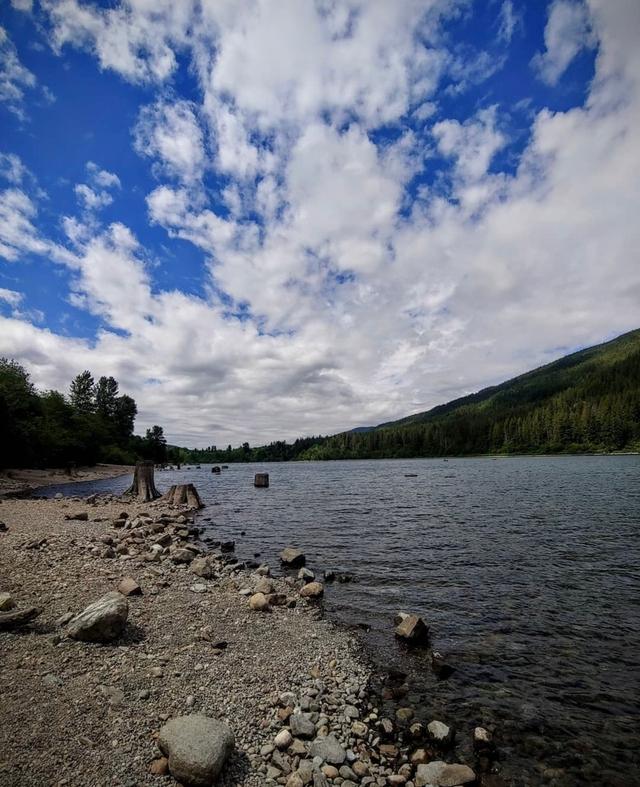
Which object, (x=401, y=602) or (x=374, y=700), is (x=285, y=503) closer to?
(x=401, y=602)

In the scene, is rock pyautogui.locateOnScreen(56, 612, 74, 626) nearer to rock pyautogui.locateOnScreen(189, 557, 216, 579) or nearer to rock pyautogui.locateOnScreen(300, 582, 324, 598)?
rock pyautogui.locateOnScreen(189, 557, 216, 579)

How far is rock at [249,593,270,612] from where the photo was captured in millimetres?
11875

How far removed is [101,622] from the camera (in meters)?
8.20

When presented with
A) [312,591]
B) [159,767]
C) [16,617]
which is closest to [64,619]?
[16,617]

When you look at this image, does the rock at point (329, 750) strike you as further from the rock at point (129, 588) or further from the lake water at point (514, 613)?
the rock at point (129, 588)

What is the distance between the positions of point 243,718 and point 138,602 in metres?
5.68

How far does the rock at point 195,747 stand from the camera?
5.02 m

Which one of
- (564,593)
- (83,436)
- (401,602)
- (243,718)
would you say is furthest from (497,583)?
(83,436)

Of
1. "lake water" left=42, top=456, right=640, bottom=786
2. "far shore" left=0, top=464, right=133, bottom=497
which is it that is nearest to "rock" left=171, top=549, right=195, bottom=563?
"lake water" left=42, top=456, right=640, bottom=786

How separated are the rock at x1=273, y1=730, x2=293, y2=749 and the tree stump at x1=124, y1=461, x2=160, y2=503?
3905 centimetres

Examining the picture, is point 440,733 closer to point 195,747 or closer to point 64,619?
point 195,747

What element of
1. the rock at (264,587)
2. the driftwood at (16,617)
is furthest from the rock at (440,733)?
the driftwood at (16,617)

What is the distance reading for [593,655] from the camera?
9.49 metres

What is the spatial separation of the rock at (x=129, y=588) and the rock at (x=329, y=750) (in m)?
7.50
